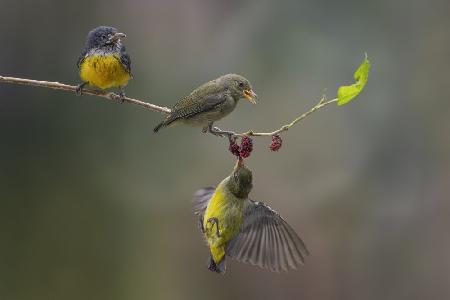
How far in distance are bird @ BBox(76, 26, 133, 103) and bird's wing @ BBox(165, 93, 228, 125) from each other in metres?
0.30

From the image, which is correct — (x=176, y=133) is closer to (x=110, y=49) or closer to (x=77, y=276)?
(x=77, y=276)

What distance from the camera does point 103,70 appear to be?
2.25m

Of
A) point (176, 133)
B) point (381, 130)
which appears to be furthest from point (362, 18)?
point (176, 133)

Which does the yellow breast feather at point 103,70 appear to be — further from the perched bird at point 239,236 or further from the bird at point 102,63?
the perched bird at point 239,236

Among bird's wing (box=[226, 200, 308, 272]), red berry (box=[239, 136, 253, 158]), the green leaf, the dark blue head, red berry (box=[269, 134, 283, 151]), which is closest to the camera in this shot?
the green leaf

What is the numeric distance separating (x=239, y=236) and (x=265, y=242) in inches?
4.0

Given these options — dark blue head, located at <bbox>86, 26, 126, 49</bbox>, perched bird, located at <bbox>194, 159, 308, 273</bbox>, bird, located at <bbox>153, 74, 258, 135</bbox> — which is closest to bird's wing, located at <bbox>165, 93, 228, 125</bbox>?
bird, located at <bbox>153, 74, 258, 135</bbox>

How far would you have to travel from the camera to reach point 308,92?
5090mm

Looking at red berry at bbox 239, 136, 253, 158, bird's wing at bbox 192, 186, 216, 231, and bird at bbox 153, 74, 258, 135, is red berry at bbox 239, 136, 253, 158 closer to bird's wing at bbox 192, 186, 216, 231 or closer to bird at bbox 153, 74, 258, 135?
bird at bbox 153, 74, 258, 135

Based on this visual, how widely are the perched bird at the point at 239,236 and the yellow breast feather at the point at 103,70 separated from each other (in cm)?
50

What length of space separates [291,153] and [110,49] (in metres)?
2.99

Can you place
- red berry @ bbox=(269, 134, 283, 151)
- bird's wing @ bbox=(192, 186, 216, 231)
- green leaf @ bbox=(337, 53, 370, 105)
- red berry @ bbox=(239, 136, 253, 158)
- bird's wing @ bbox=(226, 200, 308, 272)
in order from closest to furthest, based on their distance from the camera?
green leaf @ bbox=(337, 53, 370, 105) < red berry @ bbox=(269, 134, 283, 151) < red berry @ bbox=(239, 136, 253, 158) < bird's wing @ bbox=(226, 200, 308, 272) < bird's wing @ bbox=(192, 186, 216, 231)

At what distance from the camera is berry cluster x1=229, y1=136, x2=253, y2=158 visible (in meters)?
1.77

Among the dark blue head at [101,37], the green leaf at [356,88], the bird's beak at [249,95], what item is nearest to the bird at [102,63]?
the dark blue head at [101,37]
